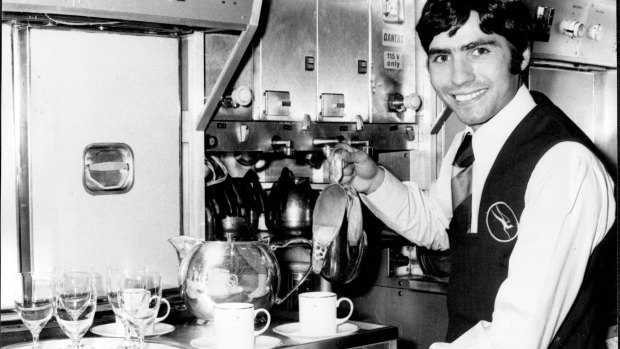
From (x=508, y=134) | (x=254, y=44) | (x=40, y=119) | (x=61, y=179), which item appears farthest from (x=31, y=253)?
(x=508, y=134)

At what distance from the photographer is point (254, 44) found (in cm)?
269

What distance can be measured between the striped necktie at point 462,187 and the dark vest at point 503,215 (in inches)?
5.2

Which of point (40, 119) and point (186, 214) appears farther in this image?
point (186, 214)

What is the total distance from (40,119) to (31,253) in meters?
0.37

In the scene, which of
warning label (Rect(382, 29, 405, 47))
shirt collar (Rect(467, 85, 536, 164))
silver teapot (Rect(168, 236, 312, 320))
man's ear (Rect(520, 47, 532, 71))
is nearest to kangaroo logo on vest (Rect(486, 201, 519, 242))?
shirt collar (Rect(467, 85, 536, 164))

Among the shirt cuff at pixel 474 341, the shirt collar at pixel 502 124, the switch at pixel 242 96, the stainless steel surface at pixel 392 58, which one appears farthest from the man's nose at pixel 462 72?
the stainless steel surface at pixel 392 58

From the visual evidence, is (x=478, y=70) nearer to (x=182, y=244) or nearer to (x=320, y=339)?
(x=320, y=339)

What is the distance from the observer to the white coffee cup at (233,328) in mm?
1678

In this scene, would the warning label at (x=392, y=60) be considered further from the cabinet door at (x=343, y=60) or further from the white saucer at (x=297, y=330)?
the white saucer at (x=297, y=330)

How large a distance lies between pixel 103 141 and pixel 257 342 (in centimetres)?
86

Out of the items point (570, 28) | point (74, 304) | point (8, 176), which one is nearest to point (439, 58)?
point (74, 304)

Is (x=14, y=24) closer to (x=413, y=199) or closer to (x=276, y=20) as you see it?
(x=276, y=20)

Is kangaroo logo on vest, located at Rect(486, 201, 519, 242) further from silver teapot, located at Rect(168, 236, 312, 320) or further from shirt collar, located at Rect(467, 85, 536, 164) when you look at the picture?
silver teapot, located at Rect(168, 236, 312, 320)

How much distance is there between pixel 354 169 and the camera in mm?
2314
